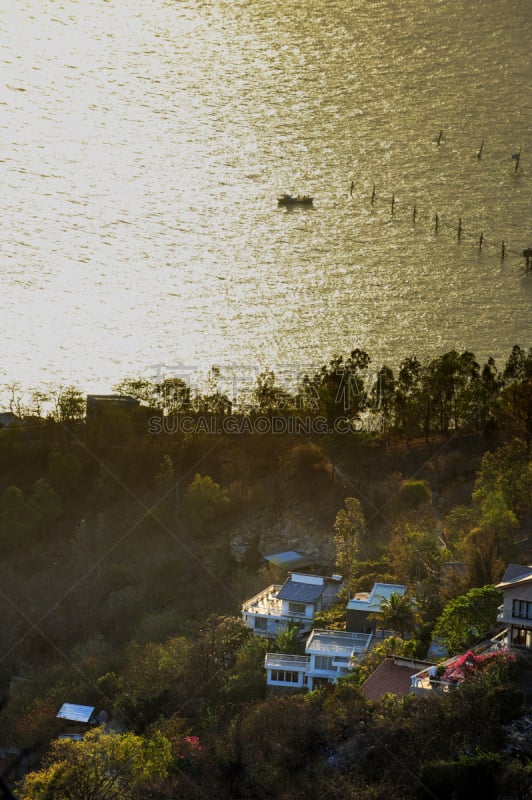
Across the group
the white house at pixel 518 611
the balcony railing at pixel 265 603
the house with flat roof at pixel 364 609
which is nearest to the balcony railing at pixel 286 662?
the house with flat roof at pixel 364 609

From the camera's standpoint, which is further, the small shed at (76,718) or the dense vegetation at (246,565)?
the small shed at (76,718)

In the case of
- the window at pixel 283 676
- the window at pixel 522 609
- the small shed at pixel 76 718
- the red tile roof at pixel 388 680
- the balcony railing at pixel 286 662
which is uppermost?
the window at pixel 522 609

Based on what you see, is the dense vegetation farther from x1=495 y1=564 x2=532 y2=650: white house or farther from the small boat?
the small boat

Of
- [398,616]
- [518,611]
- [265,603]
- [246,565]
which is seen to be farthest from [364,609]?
[246,565]

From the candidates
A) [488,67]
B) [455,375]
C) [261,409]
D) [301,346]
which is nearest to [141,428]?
[261,409]

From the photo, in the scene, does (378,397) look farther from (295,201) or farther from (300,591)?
(295,201)

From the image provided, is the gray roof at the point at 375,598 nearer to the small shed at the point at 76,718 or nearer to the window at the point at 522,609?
the window at the point at 522,609
